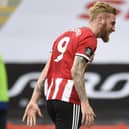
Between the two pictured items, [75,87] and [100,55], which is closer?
[75,87]

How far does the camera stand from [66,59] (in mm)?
5230

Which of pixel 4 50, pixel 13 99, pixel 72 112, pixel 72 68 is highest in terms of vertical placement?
pixel 72 68

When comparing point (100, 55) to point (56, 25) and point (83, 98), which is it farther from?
point (83, 98)

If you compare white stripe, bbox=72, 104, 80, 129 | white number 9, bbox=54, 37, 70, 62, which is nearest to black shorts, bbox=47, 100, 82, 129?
white stripe, bbox=72, 104, 80, 129

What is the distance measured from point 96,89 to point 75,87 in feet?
16.1

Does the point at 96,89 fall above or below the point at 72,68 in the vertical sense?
below

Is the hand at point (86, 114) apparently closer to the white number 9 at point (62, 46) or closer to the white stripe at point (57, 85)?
the white stripe at point (57, 85)

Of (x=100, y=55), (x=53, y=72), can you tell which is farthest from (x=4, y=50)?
(x=53, y=72)

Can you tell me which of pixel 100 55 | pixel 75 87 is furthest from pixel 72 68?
pixel 100 55

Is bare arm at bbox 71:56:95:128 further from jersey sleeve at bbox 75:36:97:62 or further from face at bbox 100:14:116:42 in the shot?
face at bbox 100:14:116:42

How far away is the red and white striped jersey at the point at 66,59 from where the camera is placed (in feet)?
16.8

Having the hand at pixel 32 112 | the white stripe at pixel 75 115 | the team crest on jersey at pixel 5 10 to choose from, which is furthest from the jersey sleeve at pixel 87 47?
the team crest on jersey at pixel 5 10

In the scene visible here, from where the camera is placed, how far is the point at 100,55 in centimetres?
991

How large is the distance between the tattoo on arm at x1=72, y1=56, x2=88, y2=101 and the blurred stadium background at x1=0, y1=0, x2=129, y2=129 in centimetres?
477
